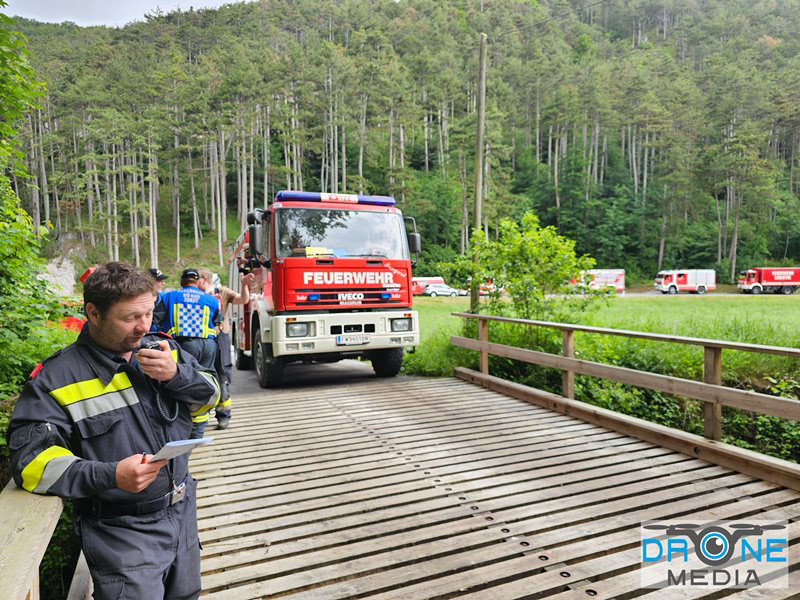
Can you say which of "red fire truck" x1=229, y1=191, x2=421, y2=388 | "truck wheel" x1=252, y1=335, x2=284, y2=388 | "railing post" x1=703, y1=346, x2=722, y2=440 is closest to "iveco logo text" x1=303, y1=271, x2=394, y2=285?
"red fire truck" x1=229, y1=191, x2=421, y2=388

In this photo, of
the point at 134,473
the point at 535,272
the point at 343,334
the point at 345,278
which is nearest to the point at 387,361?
the point at 343,334

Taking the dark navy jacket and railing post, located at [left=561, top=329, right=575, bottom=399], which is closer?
the dark navy jacket

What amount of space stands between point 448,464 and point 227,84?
5208 centimetres

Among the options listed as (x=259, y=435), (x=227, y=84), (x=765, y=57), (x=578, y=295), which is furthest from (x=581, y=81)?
(x=259, y=435)

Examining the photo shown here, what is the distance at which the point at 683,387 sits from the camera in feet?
16.5

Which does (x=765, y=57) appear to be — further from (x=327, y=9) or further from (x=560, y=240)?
(x=560, y=240)

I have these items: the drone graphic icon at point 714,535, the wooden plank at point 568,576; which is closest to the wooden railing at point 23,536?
the wooden plank at point 568,576

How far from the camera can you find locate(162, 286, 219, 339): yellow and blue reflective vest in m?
5.66

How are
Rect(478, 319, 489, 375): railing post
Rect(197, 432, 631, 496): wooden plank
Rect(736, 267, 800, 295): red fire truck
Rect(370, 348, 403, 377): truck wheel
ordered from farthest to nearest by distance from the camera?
1. Rect(736, 267, 800, 295): red fire truck
2. Rect(370, 348, 403, 377): truck wheel
3. Rect(478, 319, 489, 375): railing post
4. Rect(197, 432, 631, 496): wooden plank

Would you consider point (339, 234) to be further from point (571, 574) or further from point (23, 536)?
point (23, 536)

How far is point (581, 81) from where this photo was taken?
62250mm

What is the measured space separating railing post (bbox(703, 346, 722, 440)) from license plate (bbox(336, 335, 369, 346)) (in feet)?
16.1

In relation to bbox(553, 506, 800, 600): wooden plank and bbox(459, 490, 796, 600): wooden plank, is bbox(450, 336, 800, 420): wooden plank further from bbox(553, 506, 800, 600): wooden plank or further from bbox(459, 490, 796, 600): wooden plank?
bbox(459, 490, 796, 600): wooden plank

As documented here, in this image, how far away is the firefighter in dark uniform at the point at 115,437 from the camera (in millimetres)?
1798
